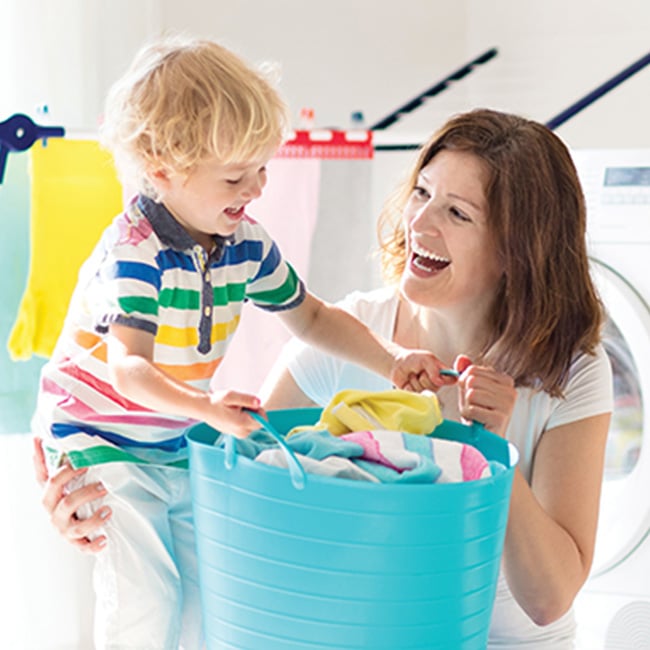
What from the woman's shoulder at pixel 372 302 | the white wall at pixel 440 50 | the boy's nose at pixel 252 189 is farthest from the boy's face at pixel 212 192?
the white wall at pixel 440 50

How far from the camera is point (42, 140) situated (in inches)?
81.1

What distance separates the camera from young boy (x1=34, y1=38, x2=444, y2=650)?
48.7 inches

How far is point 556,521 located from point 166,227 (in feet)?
2.12

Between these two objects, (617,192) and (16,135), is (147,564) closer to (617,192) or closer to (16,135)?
(16,135)

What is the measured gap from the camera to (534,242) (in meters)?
1.53

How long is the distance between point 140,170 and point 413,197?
454 millimetres

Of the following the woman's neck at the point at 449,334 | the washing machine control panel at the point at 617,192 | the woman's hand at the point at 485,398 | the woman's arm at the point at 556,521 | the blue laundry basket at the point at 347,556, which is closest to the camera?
the blue laundry basket at the point at 347,556

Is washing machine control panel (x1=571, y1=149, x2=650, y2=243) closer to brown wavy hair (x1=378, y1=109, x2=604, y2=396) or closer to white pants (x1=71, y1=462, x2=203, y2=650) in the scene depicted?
brown wavy hair (x1=378, y1=109, x2=604, y2=396)

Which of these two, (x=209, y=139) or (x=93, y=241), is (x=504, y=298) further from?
(x=93, y=241)

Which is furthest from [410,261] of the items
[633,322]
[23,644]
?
[23,644]

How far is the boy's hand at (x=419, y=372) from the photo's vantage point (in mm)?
1320

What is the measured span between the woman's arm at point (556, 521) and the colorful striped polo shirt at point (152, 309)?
42 centimetres

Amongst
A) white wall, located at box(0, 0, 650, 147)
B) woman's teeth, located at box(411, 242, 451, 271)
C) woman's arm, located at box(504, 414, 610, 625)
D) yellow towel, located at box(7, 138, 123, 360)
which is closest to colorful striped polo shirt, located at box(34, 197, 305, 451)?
woman's teeth, located at box(411, 242, 451, 271)

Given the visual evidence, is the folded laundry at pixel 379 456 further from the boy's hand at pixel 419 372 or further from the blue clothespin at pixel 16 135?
the blue clothespin at pixel 16 135
